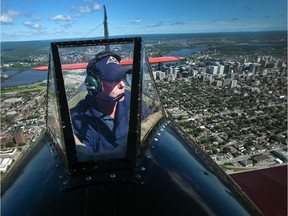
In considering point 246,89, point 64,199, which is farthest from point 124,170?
point 246,89

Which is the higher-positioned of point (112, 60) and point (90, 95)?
point (112, 60)

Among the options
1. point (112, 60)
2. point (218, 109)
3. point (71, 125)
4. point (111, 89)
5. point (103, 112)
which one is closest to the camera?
point (71, 125)

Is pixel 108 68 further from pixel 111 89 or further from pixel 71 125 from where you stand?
pixel 71 125

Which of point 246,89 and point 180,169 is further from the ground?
point 180,169

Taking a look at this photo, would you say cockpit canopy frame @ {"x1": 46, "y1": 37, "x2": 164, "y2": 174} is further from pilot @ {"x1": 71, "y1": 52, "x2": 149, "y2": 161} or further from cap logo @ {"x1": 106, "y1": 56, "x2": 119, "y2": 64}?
cap logo @ {"x1": 106, "y1": 56, "x2": 119, "y2": 64}

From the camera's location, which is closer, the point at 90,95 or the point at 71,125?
the point at 71,125

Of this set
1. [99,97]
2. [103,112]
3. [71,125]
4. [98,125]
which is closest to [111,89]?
[99,97]

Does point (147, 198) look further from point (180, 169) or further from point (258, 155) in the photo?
point (258, 155)

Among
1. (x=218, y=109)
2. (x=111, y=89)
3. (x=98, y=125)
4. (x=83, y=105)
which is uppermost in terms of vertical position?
(x=111, y=89)
